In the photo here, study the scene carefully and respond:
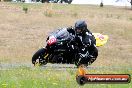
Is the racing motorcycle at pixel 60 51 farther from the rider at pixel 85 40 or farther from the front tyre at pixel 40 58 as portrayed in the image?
the rider at pixel 85 40

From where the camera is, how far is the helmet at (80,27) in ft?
48.2

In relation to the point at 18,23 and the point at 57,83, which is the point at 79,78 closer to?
the point at 57,83

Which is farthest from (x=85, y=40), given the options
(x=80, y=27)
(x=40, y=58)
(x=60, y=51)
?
(x=40, y=58)

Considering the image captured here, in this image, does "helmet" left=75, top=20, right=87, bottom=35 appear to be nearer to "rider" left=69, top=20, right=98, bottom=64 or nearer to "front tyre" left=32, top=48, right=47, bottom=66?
"rider" left=69, top=20, right=98, bottom=64

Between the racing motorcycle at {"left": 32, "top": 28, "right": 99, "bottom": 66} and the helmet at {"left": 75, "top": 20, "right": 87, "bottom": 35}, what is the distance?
459 millimetres

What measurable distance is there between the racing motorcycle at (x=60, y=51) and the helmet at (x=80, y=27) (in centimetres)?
46

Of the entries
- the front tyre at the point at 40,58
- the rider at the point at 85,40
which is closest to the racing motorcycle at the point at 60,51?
the front tyre at the point at 40,58

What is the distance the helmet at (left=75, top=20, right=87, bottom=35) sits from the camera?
14680mm

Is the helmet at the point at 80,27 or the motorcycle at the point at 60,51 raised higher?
the helmet at the point at 80,27

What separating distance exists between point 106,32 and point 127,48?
5587 millimetres

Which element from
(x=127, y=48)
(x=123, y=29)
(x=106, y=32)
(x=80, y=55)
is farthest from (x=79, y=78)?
(x=123, y=29)

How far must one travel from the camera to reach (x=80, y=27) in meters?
14.8

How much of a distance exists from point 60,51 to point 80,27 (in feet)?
4.40

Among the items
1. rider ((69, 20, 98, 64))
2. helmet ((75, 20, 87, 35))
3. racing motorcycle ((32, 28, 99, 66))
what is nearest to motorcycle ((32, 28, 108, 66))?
racing motorcycle ((32, 28, 99, 66))
